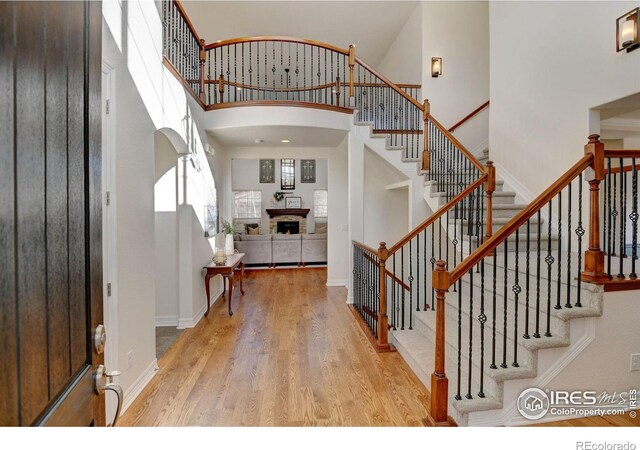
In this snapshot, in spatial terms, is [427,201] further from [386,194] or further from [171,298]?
[171,298]

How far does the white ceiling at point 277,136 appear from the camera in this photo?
16.2ft

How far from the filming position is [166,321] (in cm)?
414

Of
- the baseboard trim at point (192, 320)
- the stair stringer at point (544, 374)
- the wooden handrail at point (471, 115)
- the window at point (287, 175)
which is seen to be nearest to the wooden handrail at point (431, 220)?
the stair stringer at point (544, 374)

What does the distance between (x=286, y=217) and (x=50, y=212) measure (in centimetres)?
1164

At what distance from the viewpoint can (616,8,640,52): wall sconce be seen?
9.27 feet

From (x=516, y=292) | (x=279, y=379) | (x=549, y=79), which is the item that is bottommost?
(x=279, y=379)

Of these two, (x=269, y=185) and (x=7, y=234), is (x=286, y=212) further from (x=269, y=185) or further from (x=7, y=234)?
(x=7, y=234)

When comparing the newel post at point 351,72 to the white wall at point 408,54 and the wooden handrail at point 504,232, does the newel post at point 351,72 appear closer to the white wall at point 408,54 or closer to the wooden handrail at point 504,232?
the white wall at point 408,54

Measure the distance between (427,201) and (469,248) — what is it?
1225 mm

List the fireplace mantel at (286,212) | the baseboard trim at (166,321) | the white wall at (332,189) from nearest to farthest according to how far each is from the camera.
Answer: the baseboard trim at (166,321) → the white wall at (332,189) → the fireplace mantel at (286,212)

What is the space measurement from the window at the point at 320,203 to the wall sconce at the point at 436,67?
23.7 ft

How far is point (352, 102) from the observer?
5.05 m

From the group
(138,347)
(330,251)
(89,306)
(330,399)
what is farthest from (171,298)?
(89,306)

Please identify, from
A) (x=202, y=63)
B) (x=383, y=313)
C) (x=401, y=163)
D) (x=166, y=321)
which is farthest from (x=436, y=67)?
(x=166, y=321)
